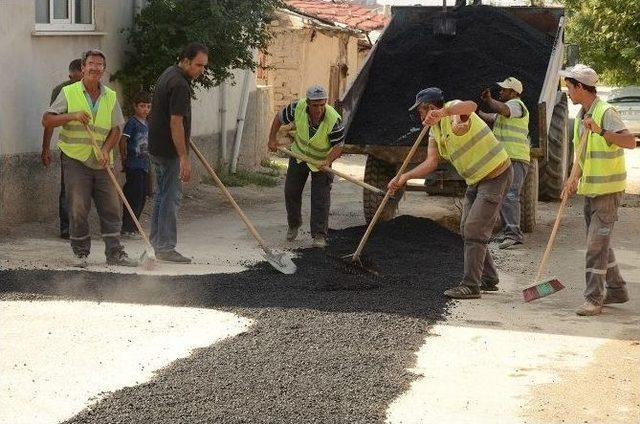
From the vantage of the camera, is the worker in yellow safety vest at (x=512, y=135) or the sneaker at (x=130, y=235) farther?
the sneaker at (x=130, y=235)

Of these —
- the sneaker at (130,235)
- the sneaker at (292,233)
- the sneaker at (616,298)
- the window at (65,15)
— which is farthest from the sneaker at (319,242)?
the window at (65,15)

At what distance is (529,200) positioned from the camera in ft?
42.2

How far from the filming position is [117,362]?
697 cm

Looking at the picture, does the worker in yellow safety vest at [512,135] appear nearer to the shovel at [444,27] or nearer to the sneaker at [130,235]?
the shovel at [444,27]

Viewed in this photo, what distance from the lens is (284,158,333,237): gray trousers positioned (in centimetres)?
1171

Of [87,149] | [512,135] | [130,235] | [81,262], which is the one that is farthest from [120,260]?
[512,135]

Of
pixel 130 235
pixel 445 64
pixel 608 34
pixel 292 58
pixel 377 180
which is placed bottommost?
pixel 130 235

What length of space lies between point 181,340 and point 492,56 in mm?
6944

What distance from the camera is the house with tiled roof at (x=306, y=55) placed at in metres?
23.7

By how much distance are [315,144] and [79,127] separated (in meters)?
2.56

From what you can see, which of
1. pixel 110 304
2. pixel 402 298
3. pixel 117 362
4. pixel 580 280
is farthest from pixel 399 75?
pixel 117 362

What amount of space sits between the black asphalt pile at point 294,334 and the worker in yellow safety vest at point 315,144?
39 cm

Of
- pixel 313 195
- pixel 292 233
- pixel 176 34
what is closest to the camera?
pixel 313 195

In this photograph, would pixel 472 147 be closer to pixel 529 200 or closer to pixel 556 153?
pixel 529 200
